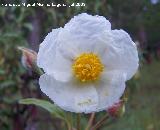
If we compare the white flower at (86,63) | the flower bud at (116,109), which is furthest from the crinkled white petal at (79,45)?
the flower bud at (116,109)

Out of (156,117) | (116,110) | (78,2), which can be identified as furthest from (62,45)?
(156,117)

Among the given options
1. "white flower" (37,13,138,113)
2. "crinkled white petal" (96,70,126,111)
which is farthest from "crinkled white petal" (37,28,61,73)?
"crinkled white petal" (96,70,126,111)

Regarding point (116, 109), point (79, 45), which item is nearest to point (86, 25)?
point (79, 45)

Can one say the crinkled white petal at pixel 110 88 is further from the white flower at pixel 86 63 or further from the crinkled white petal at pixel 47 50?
the crinkled white petal at pixel 47 50

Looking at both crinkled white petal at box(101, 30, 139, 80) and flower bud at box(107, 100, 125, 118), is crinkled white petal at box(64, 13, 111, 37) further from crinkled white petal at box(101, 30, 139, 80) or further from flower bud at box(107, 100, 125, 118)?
flower bud at box(107, 100, 125, 118)

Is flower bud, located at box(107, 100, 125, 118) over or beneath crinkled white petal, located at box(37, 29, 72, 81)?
beneath

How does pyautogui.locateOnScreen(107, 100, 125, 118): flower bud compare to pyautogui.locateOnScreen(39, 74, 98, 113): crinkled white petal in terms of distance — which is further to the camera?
pyautogui.locateOnScreen(107, 100, 125, 118): flower bud

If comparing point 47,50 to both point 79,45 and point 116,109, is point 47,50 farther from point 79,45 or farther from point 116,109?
point 116,109
